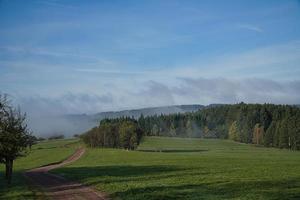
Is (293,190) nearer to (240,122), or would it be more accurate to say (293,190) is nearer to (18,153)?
(18,153)

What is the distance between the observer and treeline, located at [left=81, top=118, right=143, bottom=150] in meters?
146

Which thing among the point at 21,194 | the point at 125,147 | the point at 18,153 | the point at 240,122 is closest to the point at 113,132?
the point at 125,147

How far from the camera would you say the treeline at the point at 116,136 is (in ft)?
479

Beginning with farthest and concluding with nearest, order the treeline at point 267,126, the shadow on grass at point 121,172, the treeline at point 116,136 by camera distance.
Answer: the treeline at point 116,136 → the treeline at point 267,126 → the shadow on grass at point 121,172

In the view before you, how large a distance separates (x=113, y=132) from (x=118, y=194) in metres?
132

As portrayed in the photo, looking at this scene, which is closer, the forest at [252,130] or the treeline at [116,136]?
the forest at [252,130]

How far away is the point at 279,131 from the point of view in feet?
445

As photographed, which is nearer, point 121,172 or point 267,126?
point 121,172

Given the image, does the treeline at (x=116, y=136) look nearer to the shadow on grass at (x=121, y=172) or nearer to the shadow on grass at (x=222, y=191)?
the shadow on grass at (x=121, y=172)

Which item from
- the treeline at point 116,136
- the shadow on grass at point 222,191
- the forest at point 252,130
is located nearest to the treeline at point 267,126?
the forest at point 252,130

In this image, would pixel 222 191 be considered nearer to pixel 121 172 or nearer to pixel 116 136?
pixel 121 172

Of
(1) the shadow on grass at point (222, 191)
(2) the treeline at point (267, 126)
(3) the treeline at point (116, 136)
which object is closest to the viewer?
(1) the shadow on grass at point (222, 191)

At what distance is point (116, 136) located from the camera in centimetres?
15875

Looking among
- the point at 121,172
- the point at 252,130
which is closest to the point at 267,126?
the point at 252,130
